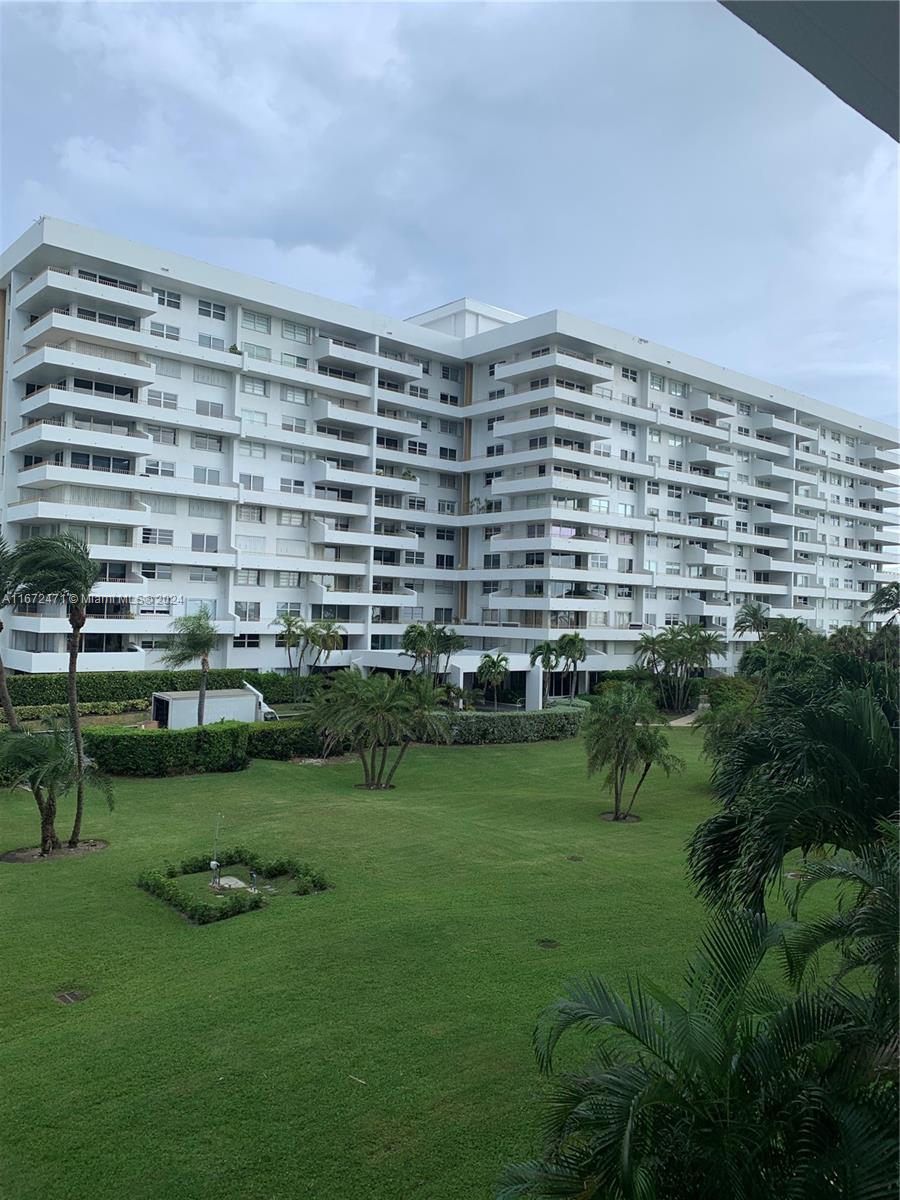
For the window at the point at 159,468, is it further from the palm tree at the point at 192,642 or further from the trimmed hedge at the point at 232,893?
the trimmed hedge at the point at 232,893

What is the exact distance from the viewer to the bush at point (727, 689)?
5100 centimetres

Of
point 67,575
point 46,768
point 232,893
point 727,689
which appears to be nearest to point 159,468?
point 67,575

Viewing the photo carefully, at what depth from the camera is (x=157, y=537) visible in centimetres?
5125

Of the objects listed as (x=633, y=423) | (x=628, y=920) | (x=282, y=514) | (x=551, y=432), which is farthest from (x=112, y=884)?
(x=633, y=423)

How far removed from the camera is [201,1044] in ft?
37.2

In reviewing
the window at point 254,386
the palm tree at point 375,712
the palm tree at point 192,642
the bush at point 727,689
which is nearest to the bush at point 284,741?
the palm tree at point 375,712

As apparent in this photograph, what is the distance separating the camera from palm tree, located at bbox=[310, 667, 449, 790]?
2992 cm

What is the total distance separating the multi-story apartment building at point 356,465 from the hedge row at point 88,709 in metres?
3.30

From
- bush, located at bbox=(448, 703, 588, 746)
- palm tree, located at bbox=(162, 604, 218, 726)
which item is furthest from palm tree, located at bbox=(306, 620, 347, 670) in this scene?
bush, located at bbox=(448, 703, 588, 746)

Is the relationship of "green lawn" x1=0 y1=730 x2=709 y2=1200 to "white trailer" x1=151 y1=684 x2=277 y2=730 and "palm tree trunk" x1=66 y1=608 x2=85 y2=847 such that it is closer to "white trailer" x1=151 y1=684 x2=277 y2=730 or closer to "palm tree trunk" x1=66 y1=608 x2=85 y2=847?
"palm tree trunk" x1=66 y1=608 x2=85 y2=847

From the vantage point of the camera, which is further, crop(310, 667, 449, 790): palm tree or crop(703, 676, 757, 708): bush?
crop(703, 676, 757, 708): bush

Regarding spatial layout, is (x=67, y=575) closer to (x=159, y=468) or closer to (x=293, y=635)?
(x=293, y=635)

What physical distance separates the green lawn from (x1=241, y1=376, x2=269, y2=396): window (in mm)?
36662

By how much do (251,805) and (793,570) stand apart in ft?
222
